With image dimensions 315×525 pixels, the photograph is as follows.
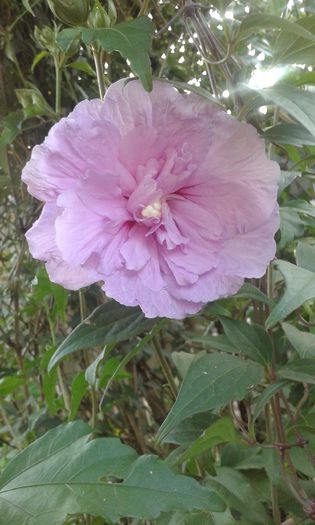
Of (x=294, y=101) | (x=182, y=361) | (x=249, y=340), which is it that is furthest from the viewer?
(x=182, y=361)

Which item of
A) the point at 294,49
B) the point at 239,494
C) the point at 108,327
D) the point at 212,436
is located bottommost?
the point at 239,494

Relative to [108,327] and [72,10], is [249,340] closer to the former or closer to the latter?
[108,327]

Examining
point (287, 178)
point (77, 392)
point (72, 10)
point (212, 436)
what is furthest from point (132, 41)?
point (77, 392)

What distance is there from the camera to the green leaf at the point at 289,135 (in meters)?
0.43

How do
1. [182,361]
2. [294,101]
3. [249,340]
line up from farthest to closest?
[182,361] → [249,340] → [294,101]

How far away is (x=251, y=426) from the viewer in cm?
51

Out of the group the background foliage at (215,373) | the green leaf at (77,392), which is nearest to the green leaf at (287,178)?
the background foliage at (215,373)

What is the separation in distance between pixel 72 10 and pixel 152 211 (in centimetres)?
15

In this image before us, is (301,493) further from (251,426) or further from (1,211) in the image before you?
(1,211)

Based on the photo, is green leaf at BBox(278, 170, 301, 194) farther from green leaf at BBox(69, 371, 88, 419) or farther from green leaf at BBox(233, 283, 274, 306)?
green leaf at BBox(69, 371, 88, 419)

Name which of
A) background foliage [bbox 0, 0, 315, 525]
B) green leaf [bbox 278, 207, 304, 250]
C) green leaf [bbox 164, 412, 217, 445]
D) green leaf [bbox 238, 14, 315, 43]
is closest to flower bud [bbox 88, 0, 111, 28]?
background foliage [bbox 0, 0, 315, 525]

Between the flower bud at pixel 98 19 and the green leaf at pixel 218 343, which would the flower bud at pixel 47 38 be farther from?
the green leaf at pixel 218 343

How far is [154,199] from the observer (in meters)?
0.41

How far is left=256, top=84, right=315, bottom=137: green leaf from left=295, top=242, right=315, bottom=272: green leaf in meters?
0.12
